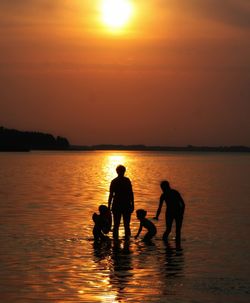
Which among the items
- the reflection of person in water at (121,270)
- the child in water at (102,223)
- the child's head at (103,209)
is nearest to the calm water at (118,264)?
the reflection of person in water at (121,270)

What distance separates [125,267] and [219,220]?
12.9 meters

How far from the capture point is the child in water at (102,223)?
20016 millimetres

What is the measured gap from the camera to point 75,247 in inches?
760

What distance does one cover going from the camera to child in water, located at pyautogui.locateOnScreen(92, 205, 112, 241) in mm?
20016

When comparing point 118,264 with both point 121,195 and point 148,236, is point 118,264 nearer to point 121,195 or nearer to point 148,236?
point 121,195

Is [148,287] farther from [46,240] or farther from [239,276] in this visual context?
[46,240]

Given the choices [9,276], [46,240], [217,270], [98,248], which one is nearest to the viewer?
[9,276]

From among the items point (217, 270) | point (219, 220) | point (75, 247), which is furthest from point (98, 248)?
point (219, 220)

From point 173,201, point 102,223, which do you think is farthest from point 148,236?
point 173,201

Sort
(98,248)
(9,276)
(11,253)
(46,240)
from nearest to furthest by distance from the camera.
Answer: (9,276), (11,253), (98,248), (46,240)

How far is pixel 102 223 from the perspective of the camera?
20312 mm

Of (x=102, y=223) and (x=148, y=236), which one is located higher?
(x=102, y=223)

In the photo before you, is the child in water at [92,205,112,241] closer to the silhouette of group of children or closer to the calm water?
the silhouette of group of children

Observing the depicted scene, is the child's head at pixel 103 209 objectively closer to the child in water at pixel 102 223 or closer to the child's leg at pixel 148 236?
the child in water at pixel 102 223
